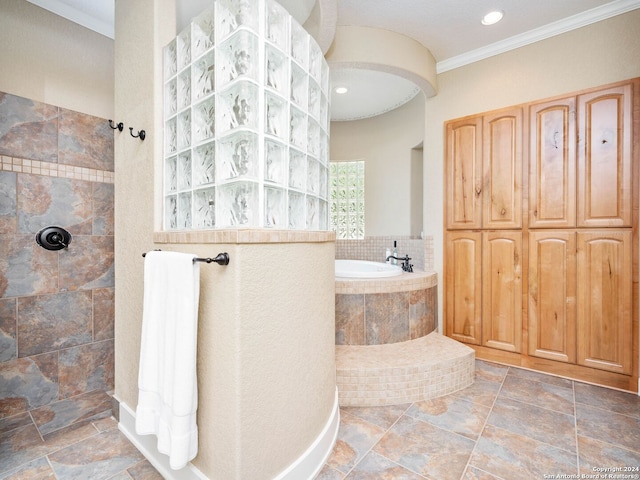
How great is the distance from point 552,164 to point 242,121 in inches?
91.3

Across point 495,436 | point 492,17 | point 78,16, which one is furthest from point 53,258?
point 492,17

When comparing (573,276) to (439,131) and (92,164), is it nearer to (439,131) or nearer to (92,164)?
(439,131)

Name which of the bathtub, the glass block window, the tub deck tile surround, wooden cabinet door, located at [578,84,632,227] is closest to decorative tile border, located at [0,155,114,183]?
the bathtub

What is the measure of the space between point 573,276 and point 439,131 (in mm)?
1572

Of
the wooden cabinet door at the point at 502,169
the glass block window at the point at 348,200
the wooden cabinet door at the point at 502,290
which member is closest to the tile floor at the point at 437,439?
the wooden cabinet door at the point at 502,290

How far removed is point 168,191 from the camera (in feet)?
4.54

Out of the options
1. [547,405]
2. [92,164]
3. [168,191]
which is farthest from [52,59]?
[547,405]

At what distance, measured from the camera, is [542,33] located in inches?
90.7

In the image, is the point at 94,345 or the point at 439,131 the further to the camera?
the point at 439,131

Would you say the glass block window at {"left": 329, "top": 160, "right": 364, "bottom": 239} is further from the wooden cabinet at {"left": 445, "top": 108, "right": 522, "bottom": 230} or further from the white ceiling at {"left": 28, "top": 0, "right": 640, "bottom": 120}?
the white ceiling at {"left": 28, "top": 0, "right": 640, "bottom": 120}

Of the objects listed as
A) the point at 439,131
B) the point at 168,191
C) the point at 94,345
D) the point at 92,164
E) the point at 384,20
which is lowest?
the point at 94,345

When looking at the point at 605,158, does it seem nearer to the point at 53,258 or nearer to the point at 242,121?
the point at 242,121

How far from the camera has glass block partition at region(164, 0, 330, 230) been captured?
1090mm

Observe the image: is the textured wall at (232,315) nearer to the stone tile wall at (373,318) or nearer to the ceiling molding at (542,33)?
the stone tile wall at (373,318)
